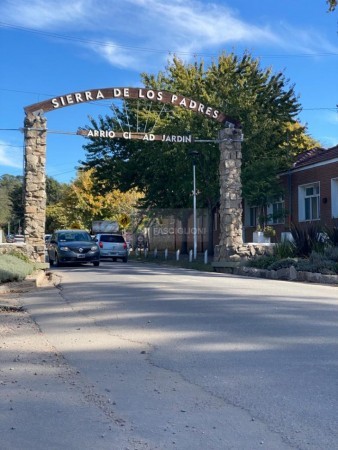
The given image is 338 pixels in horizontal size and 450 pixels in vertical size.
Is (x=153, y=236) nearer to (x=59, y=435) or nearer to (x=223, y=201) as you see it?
(x=223, y=201)

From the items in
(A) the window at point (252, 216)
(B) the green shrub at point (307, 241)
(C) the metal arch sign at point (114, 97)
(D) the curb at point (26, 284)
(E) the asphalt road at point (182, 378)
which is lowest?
(E) the asphalt road at point (182, 378)

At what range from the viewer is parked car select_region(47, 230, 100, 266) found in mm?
26844

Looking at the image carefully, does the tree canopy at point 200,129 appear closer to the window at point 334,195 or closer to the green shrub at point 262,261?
the window at point 334,195

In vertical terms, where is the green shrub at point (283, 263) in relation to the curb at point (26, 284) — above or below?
above

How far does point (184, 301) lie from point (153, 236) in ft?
101

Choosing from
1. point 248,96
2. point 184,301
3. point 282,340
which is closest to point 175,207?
point 248,96

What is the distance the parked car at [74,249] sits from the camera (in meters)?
26.8

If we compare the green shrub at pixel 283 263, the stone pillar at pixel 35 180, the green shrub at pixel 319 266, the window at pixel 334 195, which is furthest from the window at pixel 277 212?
the stone pillar at pixel 35 180

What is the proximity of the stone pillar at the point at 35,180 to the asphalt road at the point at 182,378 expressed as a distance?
11235 mm

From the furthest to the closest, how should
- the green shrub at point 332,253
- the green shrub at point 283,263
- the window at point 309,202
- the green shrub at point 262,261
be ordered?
the window at point 309,202
the green shrub at point 262,261
the green shrub at point 283,263
the green shrub at point 332,253

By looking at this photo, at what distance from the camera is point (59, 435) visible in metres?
4.95

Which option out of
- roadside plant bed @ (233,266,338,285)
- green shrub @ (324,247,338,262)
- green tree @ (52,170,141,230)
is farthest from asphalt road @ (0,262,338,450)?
green tree @ (52,170,141,230)

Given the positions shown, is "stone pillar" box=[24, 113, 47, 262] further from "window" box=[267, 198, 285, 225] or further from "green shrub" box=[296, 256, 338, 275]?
"window" box=[267, 198, 285, 225]

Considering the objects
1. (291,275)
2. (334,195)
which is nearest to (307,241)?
(291,275)
